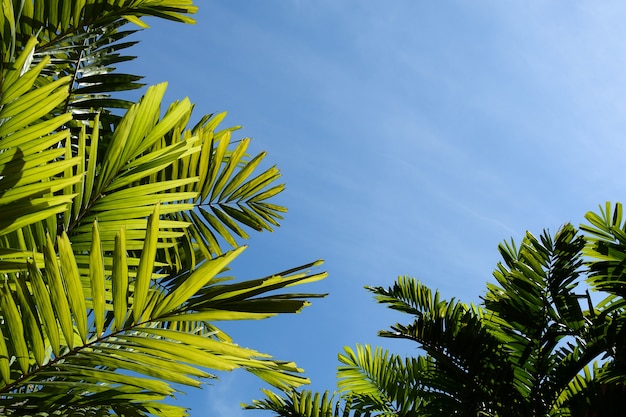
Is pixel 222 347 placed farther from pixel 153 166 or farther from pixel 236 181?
pixel 236 181

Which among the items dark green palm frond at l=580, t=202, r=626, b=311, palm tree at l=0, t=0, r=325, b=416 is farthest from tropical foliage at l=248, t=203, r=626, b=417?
palm tree at l=0, t=0, r=325, b=416

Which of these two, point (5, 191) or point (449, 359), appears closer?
point (5, 191)

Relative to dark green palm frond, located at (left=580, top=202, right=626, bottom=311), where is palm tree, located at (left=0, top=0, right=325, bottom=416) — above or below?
below

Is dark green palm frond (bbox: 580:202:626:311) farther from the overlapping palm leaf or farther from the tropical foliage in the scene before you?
the overlapping palm leaf

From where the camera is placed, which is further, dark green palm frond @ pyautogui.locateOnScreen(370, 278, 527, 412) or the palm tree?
dark green palm frond @ pyautogui.locateOnScreen(370, 278, 527, 412)

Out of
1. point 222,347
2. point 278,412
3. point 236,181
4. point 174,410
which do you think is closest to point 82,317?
point 222,347

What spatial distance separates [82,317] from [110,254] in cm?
64

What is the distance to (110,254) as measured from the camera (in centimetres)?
146

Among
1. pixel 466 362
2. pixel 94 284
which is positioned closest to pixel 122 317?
pixel 94 284

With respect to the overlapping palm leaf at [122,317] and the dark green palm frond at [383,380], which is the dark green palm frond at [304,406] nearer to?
the dark green palm frond at [383,380]

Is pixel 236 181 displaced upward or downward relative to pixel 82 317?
upward

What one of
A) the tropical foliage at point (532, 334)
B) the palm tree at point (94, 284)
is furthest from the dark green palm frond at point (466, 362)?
the palm tree at point (94, 284)

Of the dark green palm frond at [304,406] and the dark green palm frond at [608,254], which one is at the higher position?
the dark green palm frond at [608,254]

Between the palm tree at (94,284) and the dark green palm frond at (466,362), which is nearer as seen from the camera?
the palm tree at (94,284)
